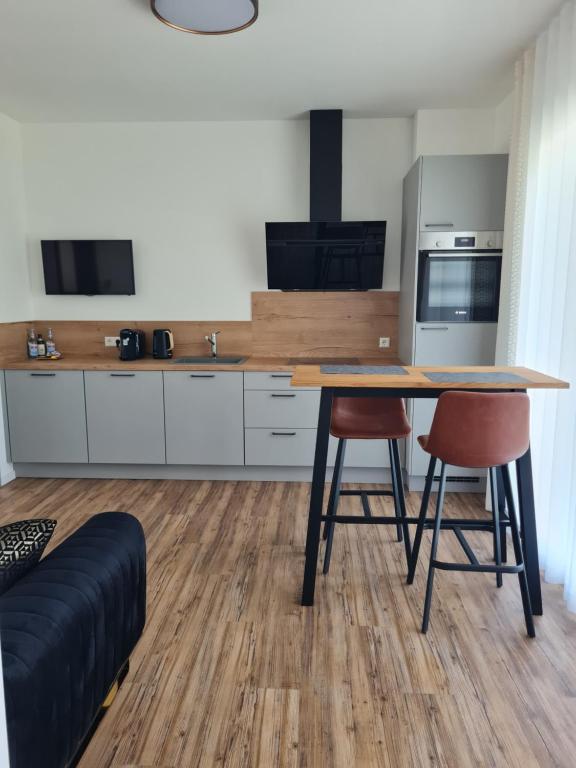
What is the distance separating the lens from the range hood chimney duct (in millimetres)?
3867

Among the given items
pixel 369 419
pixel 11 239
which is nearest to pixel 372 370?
pixel 369 419

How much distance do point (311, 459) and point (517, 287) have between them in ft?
6.10

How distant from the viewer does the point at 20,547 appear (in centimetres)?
138

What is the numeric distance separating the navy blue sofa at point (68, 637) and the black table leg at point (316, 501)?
0.88m

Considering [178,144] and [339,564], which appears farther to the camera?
[178,144]

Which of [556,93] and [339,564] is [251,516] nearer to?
[339,564]

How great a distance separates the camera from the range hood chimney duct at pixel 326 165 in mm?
3867

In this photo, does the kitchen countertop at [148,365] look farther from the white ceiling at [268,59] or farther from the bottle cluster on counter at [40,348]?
the white ceiling at [268,59]

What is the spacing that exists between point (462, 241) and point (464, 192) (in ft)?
1.06

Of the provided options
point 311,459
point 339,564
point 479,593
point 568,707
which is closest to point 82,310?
point 311,459

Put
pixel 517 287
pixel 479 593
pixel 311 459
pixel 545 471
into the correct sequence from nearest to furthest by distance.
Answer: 1. pixel 479 593
2. pixel 545 471
3. pixel 517 287
4. pixel 311 459

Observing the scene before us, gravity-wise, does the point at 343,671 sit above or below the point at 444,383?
below

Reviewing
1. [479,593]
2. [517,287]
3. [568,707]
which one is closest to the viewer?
[568,707]

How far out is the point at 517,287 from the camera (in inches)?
117
